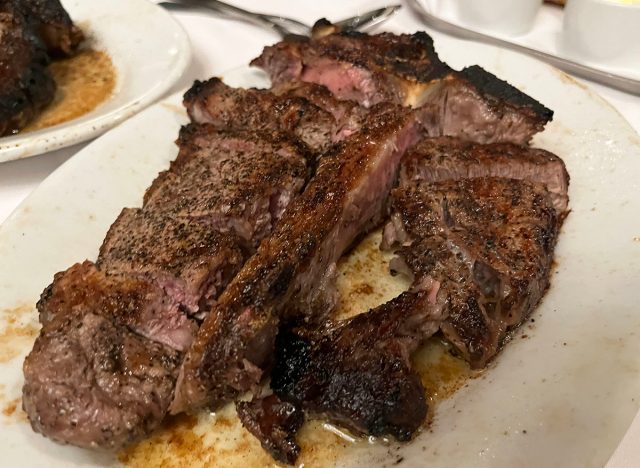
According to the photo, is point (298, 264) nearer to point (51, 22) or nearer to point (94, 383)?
point (94, 383)

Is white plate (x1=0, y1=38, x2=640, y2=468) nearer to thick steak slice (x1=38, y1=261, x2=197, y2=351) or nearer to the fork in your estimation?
thick steak slice (x1=38, y1=261, x2=197, y2=351)

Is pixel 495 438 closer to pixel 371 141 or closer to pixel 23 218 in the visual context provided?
pixel 371 141

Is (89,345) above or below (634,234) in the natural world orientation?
above

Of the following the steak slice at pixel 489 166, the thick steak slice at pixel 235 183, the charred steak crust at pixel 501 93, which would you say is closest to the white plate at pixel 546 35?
the charred steak crust at pixel 501 93

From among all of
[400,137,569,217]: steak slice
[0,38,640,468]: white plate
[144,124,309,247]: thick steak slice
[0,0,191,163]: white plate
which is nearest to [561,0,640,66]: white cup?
[0,38,640,468]: white plate

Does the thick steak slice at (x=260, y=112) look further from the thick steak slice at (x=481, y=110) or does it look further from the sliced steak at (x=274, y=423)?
the sliced steak at (x=274, y=423)

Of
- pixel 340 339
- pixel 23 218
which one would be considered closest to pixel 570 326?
pixel 340 339

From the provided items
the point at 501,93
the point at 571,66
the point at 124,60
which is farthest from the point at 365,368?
the point at 124,60
